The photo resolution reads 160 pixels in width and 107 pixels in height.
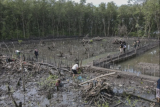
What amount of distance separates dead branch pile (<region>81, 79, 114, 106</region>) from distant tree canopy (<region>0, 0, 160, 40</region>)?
20.9 metres

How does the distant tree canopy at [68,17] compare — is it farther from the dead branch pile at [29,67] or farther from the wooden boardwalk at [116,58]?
the dead branch pile at [29,67]

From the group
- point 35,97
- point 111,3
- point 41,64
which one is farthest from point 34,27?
point 35,97

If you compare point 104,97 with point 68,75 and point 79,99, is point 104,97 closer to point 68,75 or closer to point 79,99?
point 79,99

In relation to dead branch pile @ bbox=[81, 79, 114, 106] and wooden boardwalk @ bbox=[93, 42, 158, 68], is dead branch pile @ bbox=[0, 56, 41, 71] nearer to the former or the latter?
wooden boardwalk @ bbox=[93, 42, 158, 68]

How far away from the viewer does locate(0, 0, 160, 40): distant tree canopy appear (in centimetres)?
3166

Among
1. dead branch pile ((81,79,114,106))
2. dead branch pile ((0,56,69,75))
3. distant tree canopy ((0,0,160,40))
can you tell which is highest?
distant tree canopy ((0,0,160,40))

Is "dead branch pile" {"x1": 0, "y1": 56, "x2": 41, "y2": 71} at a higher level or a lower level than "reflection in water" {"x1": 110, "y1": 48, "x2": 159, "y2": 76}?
higher

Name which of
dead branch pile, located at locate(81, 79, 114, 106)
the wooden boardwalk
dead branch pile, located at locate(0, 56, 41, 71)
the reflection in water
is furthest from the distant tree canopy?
dead branch pile, located at locate(81, 79, 114, 106)

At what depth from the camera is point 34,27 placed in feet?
132

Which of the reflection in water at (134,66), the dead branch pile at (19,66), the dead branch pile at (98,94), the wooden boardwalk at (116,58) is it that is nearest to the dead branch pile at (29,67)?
the dead branch pile at (19,66)

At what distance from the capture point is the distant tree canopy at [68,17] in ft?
104

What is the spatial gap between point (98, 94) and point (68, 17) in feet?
119

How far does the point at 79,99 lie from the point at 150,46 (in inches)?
849

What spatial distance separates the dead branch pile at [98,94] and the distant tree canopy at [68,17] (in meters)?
20.9
